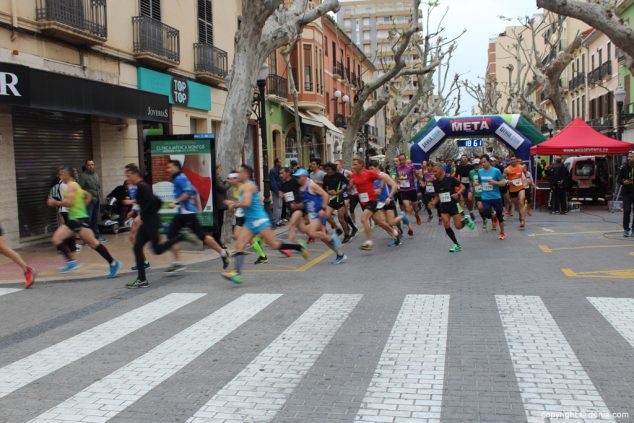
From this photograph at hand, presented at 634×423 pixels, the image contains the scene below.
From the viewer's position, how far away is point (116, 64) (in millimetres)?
16359

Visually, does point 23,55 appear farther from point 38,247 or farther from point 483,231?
point 483,231

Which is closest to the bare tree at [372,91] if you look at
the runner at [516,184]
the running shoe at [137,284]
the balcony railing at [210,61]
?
the balcony railing at [210,61]

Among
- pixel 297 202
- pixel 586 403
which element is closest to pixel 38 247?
pixel 297 202

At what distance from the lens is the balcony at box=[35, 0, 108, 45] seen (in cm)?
1348

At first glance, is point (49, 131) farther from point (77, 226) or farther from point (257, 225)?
point (257, 225)

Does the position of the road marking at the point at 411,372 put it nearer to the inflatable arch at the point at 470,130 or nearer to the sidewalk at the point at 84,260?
the sidewalk at the point at 84,260

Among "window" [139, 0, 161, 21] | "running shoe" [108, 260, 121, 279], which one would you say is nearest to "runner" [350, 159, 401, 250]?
"running shoe" [108, 260, 121, 279]

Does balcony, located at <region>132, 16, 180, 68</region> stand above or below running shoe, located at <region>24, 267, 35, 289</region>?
above

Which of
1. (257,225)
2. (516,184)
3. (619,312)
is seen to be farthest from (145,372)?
(516,184)

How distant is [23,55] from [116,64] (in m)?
3.42

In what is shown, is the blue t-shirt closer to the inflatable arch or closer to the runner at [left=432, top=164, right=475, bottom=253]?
the runner at [left=432, top=164, right=475, bottom=253]

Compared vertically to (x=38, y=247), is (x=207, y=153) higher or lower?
higher

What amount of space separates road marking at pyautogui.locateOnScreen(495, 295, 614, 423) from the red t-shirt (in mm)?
5849

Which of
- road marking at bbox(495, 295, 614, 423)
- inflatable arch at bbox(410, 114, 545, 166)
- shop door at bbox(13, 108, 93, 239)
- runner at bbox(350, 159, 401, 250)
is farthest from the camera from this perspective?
inflatable arch at bbox(410, 114, 545, 166)
